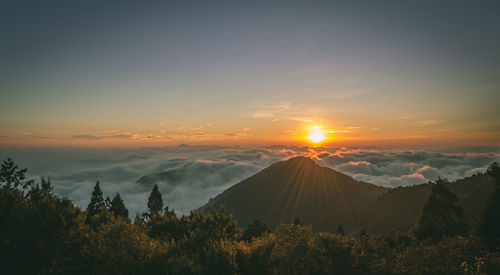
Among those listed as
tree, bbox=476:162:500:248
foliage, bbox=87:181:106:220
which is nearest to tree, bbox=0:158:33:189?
foliage, bbox=87:181:106:220

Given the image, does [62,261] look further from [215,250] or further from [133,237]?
[215,250]

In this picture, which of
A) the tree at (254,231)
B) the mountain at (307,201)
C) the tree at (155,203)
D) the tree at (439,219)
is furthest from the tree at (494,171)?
the mountain at (307,201)

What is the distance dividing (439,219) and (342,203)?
118 m

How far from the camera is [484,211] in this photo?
3500 centimetres

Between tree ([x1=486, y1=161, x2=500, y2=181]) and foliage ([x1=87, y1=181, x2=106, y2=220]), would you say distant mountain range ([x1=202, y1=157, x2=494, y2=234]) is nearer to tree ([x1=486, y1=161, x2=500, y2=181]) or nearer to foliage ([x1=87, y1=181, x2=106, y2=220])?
tree ([x1=486, y1=161, x2=500, y2=181])

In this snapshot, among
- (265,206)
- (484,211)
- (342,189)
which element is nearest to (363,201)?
(342,189)

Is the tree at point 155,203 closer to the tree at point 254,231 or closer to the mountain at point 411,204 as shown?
the tree at point 254,231

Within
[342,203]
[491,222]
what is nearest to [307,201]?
[342,203]

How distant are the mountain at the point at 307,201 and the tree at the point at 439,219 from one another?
8344 cm

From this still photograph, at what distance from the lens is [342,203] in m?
158

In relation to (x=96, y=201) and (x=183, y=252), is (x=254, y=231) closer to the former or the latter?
(x=183, y=252)

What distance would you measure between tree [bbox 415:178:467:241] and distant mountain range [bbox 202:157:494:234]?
24.4 meters

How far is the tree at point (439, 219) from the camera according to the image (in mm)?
44156

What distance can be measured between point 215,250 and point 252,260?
4.47 m
